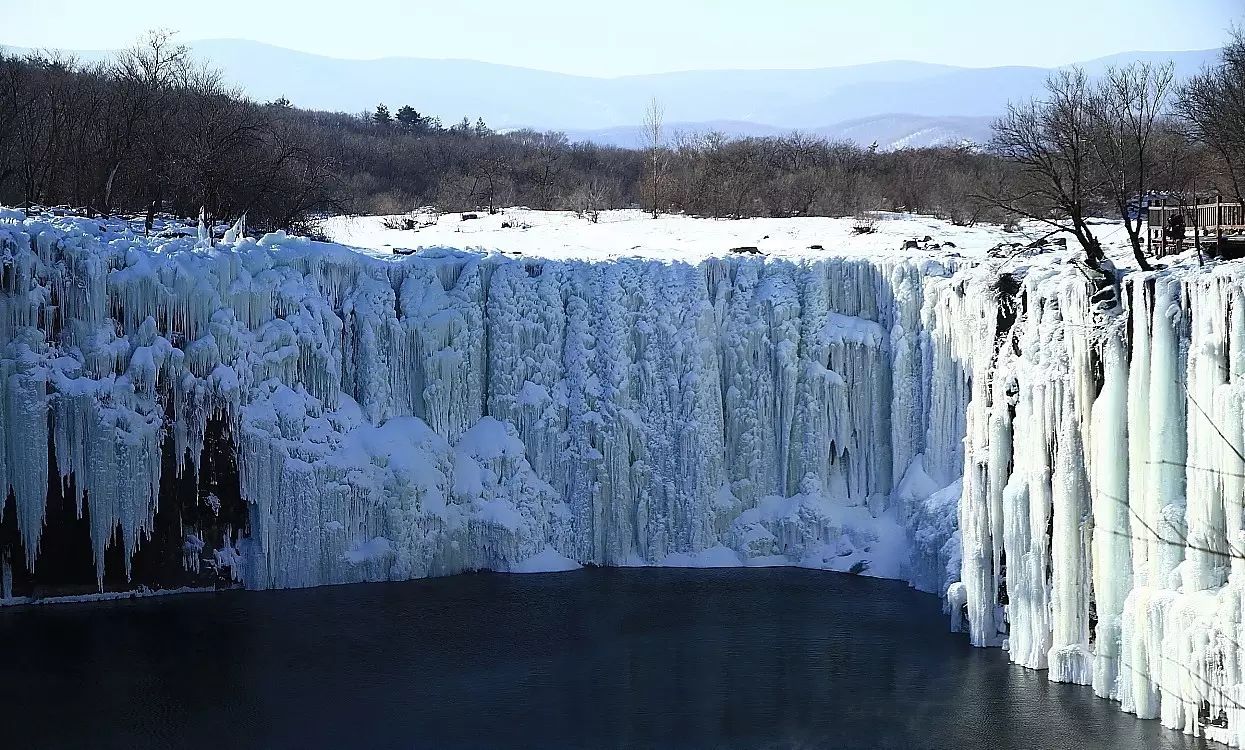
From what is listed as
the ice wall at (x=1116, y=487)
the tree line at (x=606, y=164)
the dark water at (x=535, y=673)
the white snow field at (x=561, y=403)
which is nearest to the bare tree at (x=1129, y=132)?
the tree line at (x=606, y=164)

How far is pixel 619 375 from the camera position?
1001 inches

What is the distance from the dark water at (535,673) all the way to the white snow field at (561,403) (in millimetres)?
1083

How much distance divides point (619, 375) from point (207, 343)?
7143mm

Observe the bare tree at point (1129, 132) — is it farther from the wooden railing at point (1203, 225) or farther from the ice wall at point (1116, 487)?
the ice wall at point (1116, 487)

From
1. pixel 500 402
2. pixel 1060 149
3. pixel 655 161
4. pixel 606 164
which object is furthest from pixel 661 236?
pixel 606 164

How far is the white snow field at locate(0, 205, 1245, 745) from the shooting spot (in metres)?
20.2

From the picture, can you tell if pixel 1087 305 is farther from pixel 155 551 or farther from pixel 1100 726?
pixel 155 551

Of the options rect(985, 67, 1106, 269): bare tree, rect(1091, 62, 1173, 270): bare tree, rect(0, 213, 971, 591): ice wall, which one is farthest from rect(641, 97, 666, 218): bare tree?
rect(1091, 62, 1173, 270): bare tree

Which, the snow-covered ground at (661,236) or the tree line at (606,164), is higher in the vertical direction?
the tree line at (606,164)

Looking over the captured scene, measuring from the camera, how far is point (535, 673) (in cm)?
1914

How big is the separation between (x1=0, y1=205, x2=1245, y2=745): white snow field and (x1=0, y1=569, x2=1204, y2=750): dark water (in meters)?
1.08

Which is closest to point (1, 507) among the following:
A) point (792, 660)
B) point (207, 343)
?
point (207, 343)

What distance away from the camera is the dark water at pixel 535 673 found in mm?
16797

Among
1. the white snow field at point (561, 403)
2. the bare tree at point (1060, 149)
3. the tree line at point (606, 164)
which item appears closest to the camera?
the white snow field at point (561, 403)
